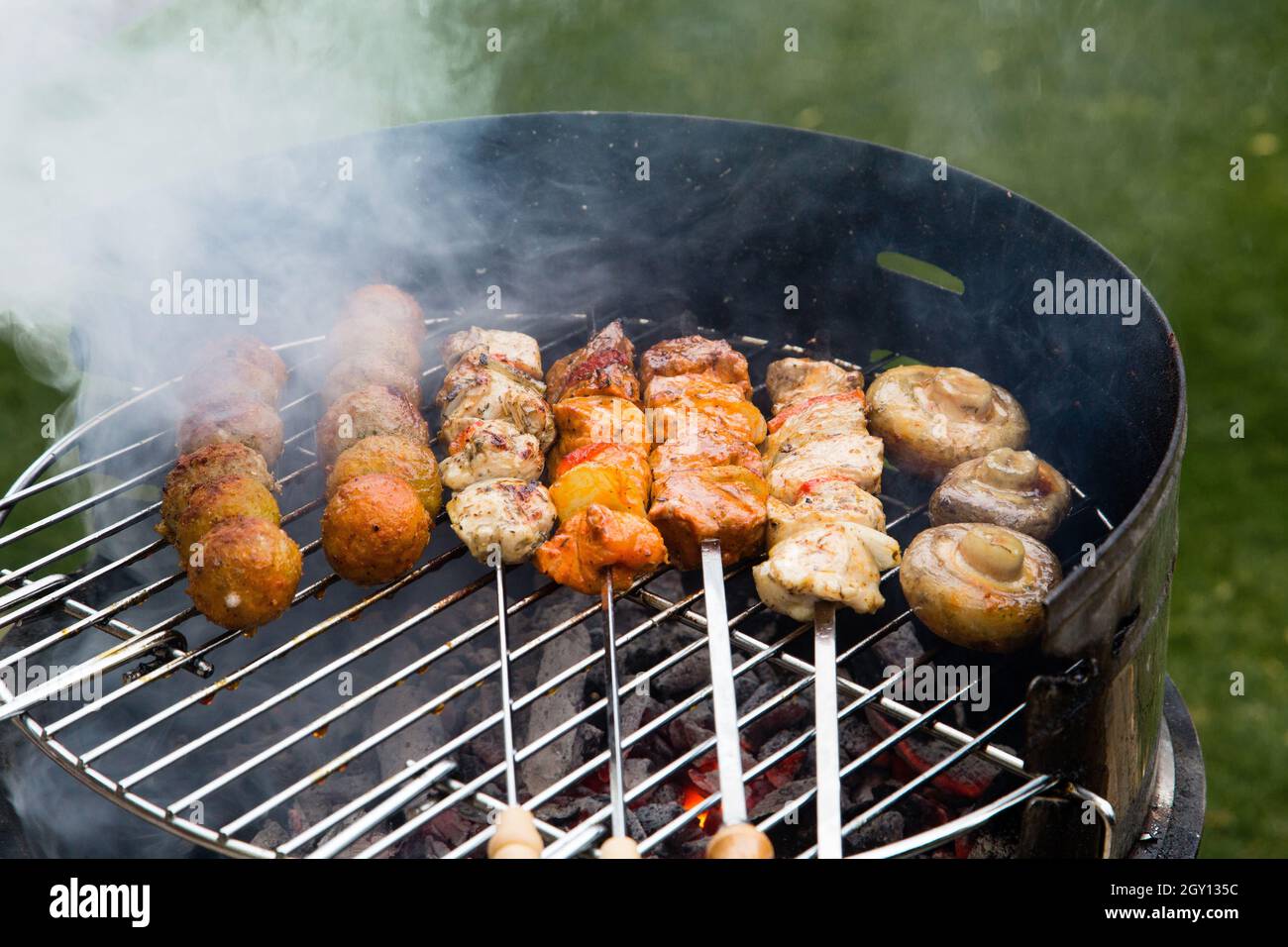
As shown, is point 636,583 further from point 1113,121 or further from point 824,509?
point 1113,121

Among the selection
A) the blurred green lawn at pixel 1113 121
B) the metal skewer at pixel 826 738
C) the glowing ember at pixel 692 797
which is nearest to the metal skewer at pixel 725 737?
the metal skewer at pixel 826 738

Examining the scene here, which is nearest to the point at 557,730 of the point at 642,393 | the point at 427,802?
the point at 427,802

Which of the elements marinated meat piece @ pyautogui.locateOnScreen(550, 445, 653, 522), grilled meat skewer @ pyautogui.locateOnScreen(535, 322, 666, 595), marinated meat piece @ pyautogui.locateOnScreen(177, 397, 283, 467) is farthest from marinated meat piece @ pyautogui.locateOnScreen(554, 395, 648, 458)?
marinated meat piece @ pyautogui.locateOnScreen(177, 397, 283, 467)

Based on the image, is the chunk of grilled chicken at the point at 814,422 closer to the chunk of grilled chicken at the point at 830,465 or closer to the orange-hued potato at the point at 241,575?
the chunk of grilled chicken at the point at 830,465

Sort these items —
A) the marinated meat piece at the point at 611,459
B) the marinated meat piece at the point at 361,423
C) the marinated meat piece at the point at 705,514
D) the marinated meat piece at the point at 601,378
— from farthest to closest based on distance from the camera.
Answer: the marinated meat piece at the point at 601,378, the marinated meat piece at the point at 361,423, the marinated meat piece at the point at 611,459, the marinated meat piece at the point at 705,514
